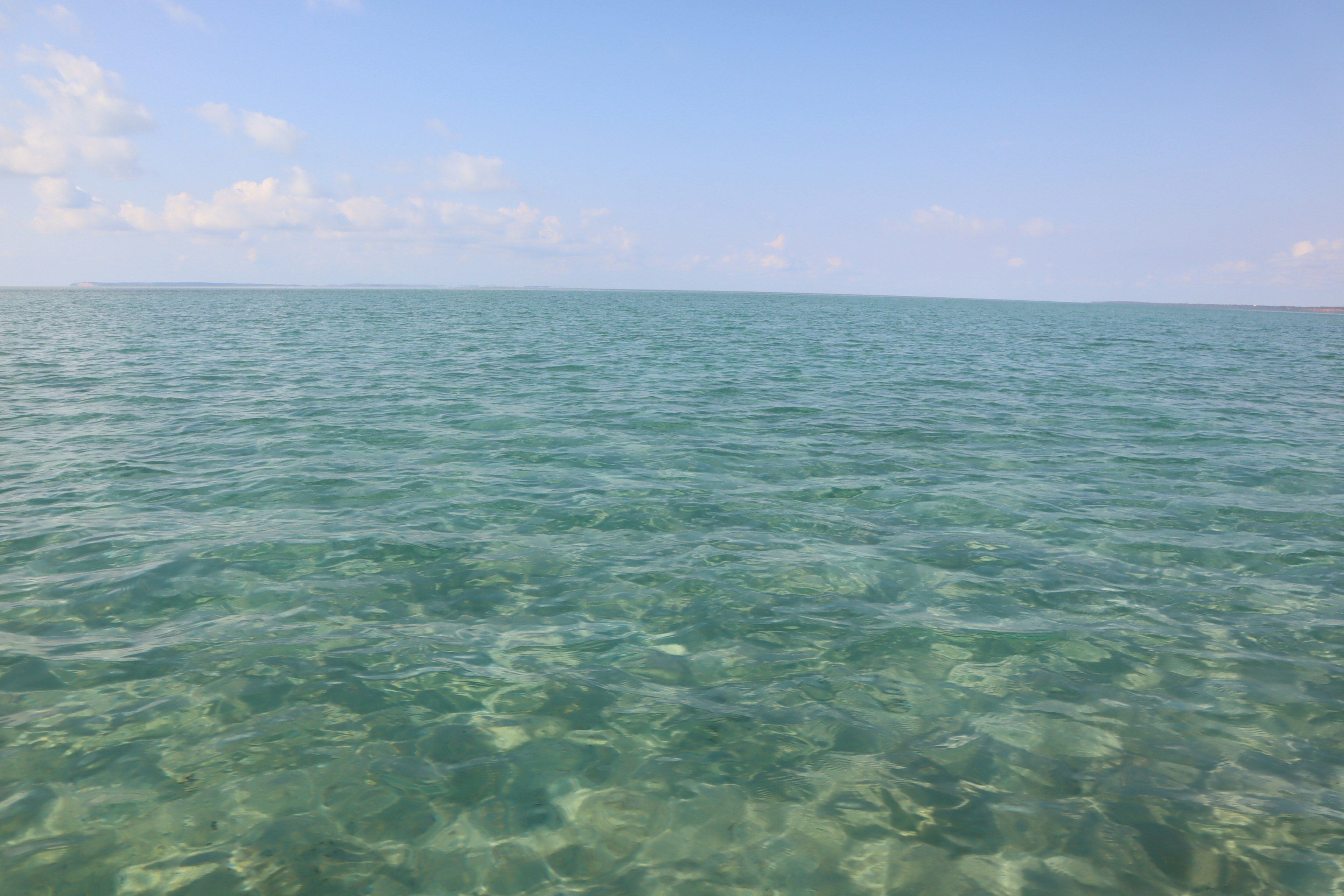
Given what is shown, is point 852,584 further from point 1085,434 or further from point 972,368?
point 972,368

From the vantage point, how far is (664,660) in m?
6.70

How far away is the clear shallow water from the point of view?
4.45 meters

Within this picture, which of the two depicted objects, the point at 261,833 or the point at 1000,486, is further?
the point at 1000,486

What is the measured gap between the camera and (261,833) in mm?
4465

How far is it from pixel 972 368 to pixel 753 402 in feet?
53.4

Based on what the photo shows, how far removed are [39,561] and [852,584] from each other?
10.3 m

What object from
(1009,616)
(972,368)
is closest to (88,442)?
(1009,616)

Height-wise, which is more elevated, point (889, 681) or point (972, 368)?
point (972, 368)

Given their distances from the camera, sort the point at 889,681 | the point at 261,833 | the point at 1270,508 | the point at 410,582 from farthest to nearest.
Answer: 1. the point at 1270,508
2. the point at 410,582
3. the point at 889,681
4. the point at 261,833

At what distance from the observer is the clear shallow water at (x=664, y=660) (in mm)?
4445

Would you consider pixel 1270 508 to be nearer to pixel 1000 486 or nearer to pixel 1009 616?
pixel 1000 486

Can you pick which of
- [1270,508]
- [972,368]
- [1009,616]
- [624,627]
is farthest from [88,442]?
[972,368]

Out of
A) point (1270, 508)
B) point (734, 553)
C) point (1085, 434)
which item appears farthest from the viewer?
point (1085, 434)

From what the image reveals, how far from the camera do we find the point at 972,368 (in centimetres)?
3152
